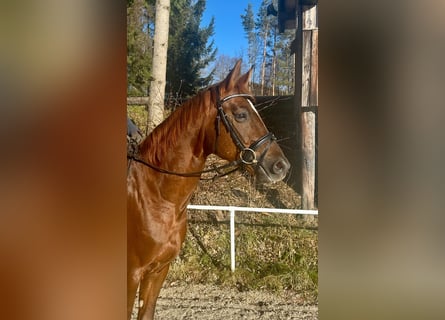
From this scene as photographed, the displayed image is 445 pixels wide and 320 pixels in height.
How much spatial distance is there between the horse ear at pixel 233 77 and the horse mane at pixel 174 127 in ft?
0.19

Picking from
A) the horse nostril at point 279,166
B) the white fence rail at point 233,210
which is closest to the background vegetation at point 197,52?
the horse nostril at point 279,166

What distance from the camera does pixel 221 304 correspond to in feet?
6.39

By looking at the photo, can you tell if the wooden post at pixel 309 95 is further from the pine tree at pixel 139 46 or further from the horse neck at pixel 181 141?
the pine tree at pixel 139 46

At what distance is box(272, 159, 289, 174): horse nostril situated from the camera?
1.76 m

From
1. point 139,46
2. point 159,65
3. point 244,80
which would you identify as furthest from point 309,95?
point 139,46

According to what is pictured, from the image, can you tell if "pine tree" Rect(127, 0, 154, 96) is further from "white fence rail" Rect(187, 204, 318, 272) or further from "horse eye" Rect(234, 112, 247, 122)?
"white fence rail" Rect(187, 204, 318, 272)

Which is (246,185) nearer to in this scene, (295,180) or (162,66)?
(295,180)

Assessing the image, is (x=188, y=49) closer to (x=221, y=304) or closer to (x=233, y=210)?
(x=233, y=210)
